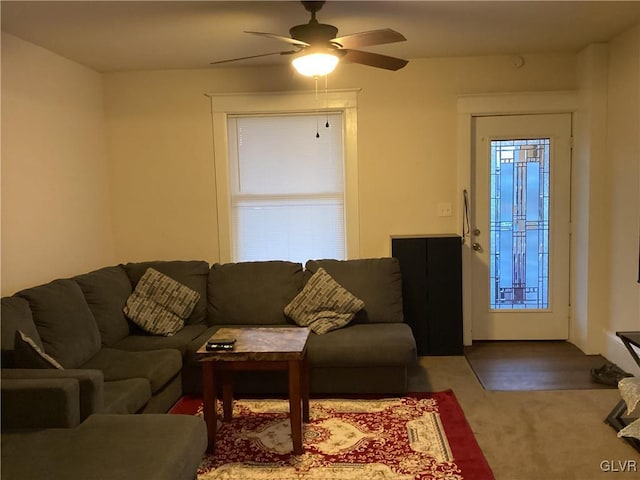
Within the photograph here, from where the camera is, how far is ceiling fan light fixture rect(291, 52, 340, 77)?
9.78ft

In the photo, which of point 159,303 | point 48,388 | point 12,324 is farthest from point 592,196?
point 12,324

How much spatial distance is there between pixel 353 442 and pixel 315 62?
7.02 feet

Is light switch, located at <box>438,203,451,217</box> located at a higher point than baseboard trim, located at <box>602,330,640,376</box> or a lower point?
higher

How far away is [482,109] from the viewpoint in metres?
4.60

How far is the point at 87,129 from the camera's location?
4.52 meters

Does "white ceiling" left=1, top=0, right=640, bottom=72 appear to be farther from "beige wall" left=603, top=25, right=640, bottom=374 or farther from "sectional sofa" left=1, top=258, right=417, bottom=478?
"sectional sofa" left=1, top=258, right=417, bottom=478

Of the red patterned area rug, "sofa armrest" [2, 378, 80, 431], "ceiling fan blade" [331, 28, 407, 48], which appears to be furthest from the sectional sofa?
"ceiling fan blade" [331, 28, 407, 48]

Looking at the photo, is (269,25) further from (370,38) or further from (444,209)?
(444,209)

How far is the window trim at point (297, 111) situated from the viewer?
185 inches

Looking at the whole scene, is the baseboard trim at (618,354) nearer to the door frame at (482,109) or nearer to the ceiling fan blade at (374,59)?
the door frame at (482,109)

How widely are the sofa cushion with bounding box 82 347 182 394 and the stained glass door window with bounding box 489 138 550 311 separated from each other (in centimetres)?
289

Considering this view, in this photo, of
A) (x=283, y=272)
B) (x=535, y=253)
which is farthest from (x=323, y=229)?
(x=535, y=253)

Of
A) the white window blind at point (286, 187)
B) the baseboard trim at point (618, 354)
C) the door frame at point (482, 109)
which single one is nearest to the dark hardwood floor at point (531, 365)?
the baseboard trim at point (618, 354)

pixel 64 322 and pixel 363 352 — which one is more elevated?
pixel 64 322
